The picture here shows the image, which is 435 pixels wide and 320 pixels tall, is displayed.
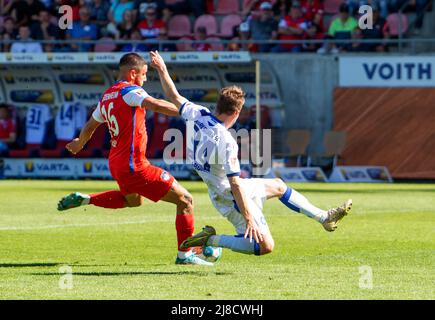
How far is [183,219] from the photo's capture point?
12.3 m

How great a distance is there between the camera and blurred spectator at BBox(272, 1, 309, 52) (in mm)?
32250

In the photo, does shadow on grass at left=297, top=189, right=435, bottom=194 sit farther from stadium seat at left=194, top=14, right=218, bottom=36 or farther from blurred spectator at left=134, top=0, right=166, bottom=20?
blurred spectator at left=134, top=0, right=166, bottom=20

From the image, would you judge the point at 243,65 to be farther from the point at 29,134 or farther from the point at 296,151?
the point at 29,134

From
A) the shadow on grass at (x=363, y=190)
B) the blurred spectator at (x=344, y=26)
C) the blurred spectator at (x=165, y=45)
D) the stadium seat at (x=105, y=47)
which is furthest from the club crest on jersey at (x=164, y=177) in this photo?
the stadium seat at (x=105, y=47)

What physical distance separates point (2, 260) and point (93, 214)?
23.4ft

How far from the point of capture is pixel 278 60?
32.1 m

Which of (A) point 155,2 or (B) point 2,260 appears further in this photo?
(A) point 155,2

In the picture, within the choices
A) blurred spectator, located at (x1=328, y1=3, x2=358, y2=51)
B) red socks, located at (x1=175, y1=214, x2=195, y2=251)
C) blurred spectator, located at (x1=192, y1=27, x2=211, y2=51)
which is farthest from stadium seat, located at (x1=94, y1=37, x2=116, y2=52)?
red socks, located at (x1=175, y1=214, x2=195, y2=251)

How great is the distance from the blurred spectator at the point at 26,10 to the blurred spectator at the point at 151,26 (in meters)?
3.37

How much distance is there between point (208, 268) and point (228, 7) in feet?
75.8

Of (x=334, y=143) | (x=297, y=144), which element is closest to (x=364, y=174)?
(x=334, y=143)

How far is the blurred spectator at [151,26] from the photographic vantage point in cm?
3322

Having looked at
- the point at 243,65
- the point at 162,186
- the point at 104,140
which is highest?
the point at 162,186
